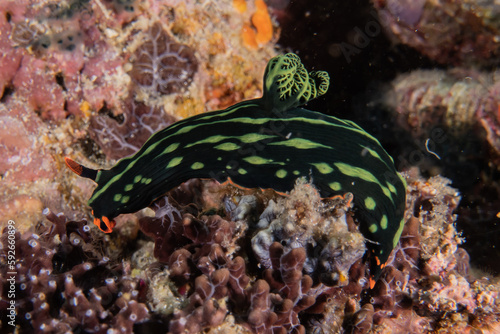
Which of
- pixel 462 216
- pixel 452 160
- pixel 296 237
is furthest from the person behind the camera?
pixel 462 216

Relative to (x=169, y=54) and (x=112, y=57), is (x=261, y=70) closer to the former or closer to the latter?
(x=169, y=54)

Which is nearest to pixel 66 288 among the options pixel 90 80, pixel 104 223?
pixel 104 223

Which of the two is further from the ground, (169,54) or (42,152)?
(169,54)

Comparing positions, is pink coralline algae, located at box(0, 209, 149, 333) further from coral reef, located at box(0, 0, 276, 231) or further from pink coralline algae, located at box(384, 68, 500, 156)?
pink coralline algae, located at box(384, 68, 500, 156)

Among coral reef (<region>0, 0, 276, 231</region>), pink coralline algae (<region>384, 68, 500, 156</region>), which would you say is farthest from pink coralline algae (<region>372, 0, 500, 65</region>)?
coral reef (<region>0, 0, 276, 231</region>)

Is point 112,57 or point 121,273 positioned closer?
point 121,273

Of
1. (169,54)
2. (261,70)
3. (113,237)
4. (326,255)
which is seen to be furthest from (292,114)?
(113,237)

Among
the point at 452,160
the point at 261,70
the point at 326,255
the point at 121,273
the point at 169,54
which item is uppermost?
the point at 169,54
